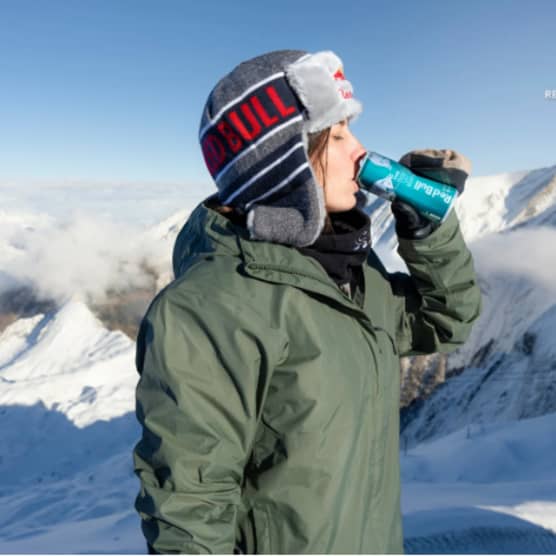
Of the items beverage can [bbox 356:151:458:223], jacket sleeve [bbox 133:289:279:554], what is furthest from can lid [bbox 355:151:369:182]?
jacket sleeve [bbox 133:289:279:554]

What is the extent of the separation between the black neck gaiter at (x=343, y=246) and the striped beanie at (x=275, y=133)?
4.3 inches

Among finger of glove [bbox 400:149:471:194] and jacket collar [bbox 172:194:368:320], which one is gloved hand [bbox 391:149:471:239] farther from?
jacket collar [bbox 172:194:368:320]

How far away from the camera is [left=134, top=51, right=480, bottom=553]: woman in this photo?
4.50 ft

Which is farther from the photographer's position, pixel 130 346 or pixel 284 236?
pixel 130 346

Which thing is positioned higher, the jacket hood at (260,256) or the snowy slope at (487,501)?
the jacket hood at (260,256)

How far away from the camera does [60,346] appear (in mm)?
29016

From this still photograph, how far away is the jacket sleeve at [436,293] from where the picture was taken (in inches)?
75.2

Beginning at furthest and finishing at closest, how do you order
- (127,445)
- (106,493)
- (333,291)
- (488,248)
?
(488,248)
(127,445)
(106,493)
(333,291)

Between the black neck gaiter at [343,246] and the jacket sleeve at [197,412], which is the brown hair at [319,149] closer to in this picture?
the black neck gaiter at [343,246]

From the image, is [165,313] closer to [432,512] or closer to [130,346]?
[432,512]

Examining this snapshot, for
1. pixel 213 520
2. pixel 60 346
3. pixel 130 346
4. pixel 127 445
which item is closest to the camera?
pixel 213 520

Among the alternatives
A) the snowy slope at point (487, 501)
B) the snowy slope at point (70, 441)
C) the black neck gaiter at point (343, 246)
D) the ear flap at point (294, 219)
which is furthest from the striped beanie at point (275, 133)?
the snowy slope at point (70, 441)

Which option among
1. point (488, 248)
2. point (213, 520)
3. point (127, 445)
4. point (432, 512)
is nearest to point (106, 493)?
point (127, 445)

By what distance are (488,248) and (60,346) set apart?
28857mm
